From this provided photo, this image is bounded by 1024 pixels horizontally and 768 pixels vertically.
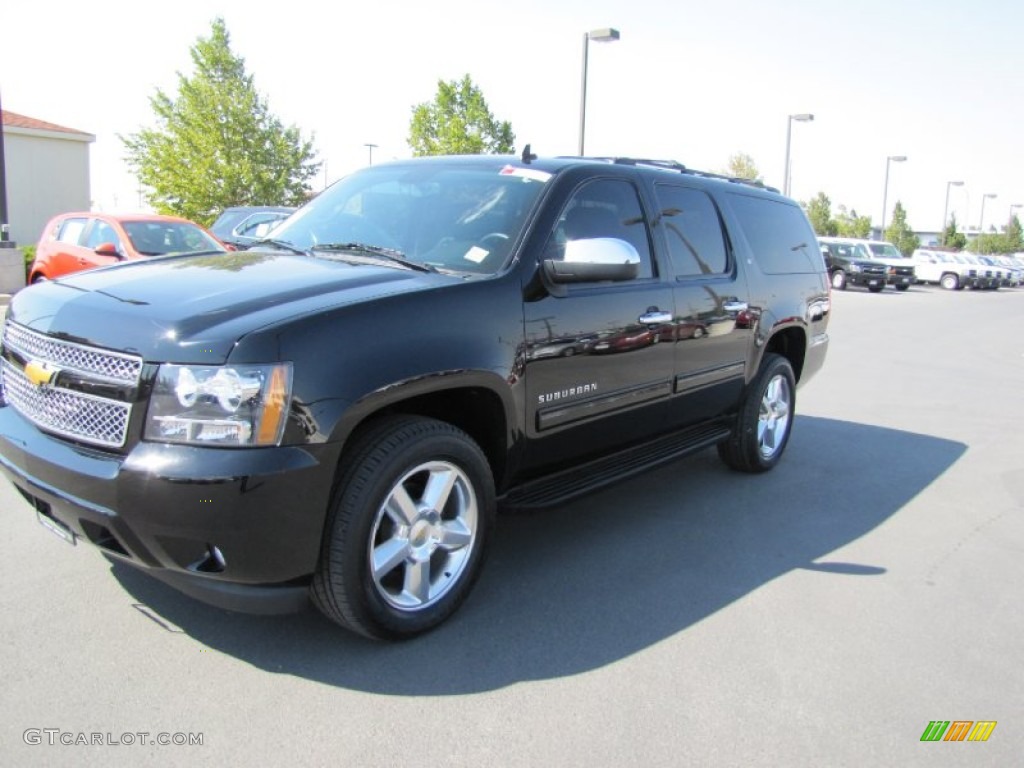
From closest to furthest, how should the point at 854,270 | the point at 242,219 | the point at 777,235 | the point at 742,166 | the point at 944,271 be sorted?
the point at 777,235
the point at 242,219
the point at 854,270
the point at 944,271
the point at 742,166

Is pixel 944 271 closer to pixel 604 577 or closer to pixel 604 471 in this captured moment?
pixel 604 471

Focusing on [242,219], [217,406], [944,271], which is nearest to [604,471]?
→ [217,406]

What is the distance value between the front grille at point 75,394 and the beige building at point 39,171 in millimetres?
32770

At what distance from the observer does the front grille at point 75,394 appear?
268 cm

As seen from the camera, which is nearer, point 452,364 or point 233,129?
point 452,364

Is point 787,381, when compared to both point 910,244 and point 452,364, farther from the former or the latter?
point 910,244

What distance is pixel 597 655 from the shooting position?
3.15 m

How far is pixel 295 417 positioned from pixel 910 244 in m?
70.5

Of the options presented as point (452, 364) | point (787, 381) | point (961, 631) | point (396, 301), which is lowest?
point (961, 631)

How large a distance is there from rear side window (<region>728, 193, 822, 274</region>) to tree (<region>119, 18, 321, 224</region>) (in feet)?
99.0

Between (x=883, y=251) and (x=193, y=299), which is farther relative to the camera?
(x=883, y=251)

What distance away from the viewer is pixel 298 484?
2.65m

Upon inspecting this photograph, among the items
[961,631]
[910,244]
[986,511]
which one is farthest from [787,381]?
[910,244]
